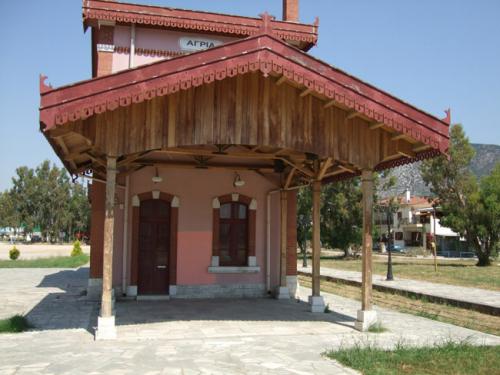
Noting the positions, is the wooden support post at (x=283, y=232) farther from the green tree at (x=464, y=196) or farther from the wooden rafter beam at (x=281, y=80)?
the green tree at (x=464, y=196)

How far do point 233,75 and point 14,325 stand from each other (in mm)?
6061

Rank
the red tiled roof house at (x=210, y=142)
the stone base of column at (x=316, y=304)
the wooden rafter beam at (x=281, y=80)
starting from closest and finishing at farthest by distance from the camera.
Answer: the red tiled roof house at (x=210, y=142)
the wooden rafter beam at (x=281, y=80)
the stone base of column at (x=316, y=304)

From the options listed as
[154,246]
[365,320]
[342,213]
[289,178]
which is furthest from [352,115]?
[342,213]

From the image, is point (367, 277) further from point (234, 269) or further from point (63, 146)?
point (63, 146)

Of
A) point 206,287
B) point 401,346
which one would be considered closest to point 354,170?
point 401,346

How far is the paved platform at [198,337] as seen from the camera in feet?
22.2

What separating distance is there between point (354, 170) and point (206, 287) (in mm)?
5598

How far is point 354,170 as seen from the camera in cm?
1116

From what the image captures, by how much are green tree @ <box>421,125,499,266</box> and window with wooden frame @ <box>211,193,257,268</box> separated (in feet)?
73.7

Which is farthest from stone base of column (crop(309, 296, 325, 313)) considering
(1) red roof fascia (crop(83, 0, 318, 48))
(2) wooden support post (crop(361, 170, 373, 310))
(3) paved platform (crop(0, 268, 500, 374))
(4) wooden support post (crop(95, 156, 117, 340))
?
(1) red roof fascia (crop(83, 0, 318, 48))

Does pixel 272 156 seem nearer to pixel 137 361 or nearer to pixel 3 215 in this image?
pixel 137 361

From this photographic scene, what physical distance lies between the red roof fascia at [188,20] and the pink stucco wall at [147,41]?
372 mm

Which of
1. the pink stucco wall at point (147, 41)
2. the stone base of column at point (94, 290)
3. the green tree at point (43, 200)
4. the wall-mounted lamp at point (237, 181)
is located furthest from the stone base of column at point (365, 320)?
the green tree at point (43, 200)

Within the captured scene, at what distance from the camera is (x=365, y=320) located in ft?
31.8
